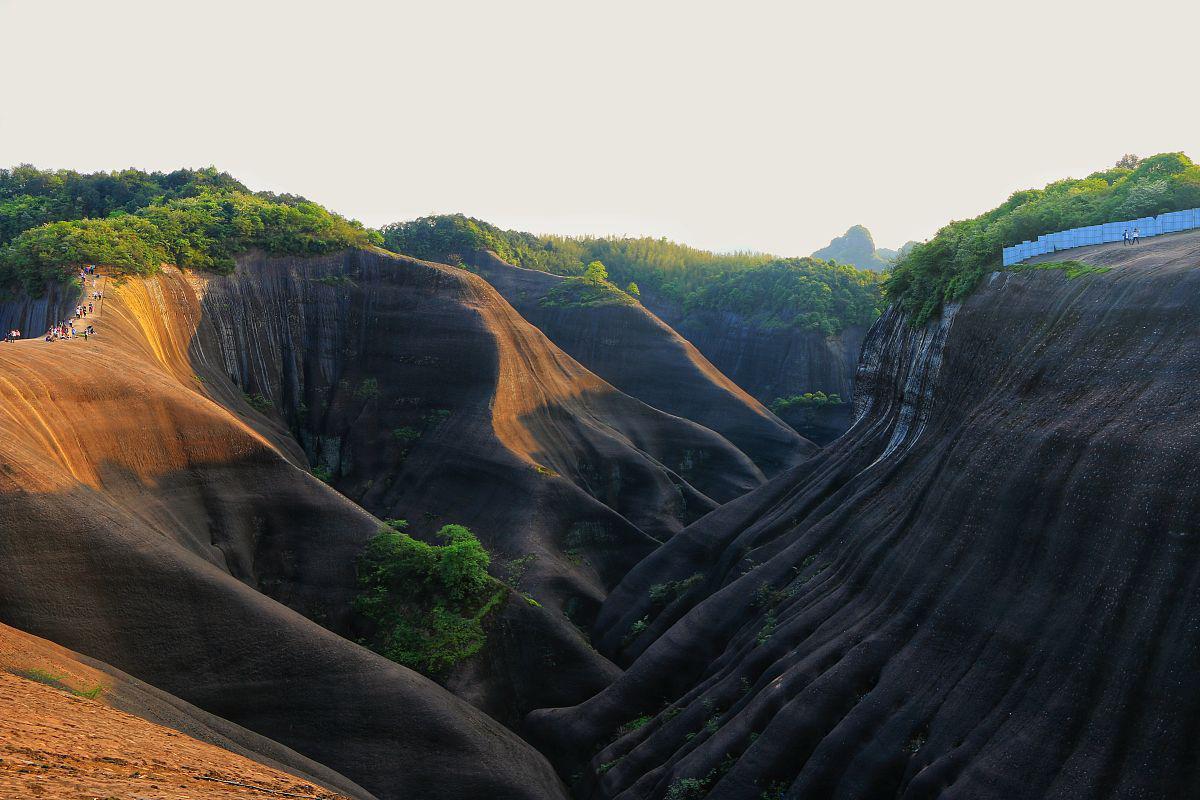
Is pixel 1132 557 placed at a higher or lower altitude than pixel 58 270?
lower

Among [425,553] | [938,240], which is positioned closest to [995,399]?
[938,240]

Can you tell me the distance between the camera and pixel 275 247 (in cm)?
4562

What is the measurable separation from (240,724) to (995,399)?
19.8m

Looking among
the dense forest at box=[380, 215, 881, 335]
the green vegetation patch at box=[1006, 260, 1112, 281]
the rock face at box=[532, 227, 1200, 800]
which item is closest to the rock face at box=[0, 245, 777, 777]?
the rock face at box=[532, 227, 1200, 800]

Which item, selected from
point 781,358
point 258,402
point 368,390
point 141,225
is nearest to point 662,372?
point 781,358

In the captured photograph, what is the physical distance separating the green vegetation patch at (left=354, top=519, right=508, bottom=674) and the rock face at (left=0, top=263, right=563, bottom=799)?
0.98 metres

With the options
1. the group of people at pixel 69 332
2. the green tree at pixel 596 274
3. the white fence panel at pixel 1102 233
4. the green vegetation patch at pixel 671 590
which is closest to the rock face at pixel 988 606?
the white fence panel at pixel 1102 233

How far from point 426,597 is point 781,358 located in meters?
53.5

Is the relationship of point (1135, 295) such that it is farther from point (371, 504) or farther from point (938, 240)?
point (371, 504)

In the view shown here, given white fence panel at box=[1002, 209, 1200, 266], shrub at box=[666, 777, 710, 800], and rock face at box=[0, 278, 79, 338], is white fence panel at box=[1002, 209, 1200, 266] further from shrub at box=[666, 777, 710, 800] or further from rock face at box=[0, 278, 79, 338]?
rock face at box=[0, 278, 79, 338]

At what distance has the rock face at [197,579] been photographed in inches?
768

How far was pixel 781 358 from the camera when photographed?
246 ft

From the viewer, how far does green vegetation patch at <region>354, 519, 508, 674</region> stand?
2617 centimetres

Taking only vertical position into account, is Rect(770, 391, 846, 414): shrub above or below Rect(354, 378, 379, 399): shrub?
below
